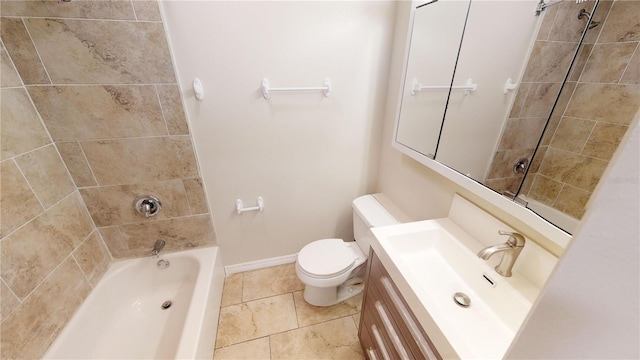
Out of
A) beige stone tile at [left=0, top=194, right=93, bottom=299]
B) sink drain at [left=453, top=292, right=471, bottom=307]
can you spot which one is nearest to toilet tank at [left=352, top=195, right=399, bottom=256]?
sink drain at [left=453, top=292, right=471, bottom=307]

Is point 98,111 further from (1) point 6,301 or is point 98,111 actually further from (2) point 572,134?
(2) point 572,134

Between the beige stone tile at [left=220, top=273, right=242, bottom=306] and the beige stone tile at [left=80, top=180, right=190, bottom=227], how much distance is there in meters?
0.68

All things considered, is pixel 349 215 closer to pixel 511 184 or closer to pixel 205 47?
pixel 511 184

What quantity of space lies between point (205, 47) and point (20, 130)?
0.91m

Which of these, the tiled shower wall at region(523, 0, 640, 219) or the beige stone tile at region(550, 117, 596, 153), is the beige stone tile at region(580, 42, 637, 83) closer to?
the tiled shower wall at region(523, 0, 640, 219)

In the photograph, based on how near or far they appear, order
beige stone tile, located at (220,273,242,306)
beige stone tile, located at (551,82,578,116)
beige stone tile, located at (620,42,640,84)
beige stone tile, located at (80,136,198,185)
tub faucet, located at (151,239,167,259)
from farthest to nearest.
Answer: beige stone tile, located at (220,273,242,306), tub faucet, located at (151,239,167,259), beige stone tile, located at (80,136,198,185), beige stone tile, located at (551,82,578,116), beige stone tile, located at (620,42,640,84)

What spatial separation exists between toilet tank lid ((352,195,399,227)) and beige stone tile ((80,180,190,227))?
1159mm

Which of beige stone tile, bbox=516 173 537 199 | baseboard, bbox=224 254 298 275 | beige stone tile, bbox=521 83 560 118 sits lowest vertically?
baseboard, bbox=224 254 298 275

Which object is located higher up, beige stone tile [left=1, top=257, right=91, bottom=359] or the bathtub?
beige stone tile [left=1, top=257, right=91, bottom=359]

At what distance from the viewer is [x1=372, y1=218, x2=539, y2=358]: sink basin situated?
703mm

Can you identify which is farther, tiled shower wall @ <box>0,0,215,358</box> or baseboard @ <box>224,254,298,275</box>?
baseboard @ <box>224,254,298,275</box>

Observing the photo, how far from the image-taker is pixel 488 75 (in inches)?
38.2

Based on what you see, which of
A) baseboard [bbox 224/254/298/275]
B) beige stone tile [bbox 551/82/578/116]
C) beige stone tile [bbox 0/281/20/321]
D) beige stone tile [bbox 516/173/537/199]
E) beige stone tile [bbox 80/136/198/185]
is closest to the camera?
beige stone tile [bbox 551/82/578/116]

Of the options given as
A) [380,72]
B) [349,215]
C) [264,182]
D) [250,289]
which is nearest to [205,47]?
[264,182]
